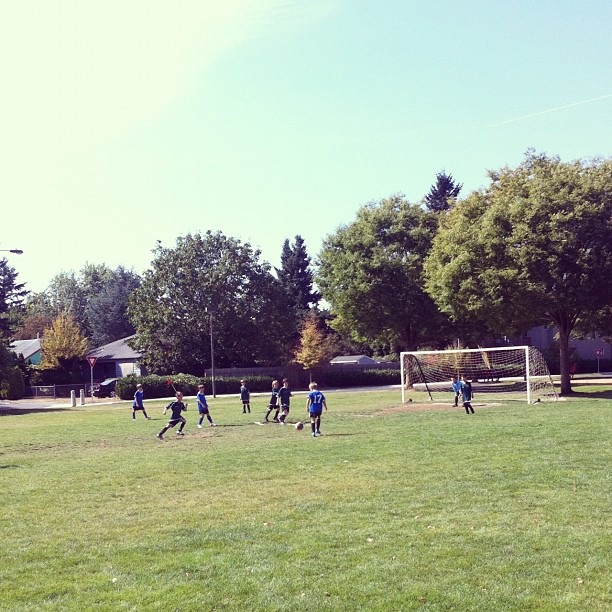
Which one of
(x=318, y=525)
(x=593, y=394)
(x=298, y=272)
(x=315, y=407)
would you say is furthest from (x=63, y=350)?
(x=318, y=525)

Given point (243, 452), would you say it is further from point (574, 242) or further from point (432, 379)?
point (432, 379)

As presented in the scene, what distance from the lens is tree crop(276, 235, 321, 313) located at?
89.6 metres

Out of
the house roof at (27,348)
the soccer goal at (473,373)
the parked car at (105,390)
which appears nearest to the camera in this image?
the soccer goal at (473,373)

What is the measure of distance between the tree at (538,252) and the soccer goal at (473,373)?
4991mm

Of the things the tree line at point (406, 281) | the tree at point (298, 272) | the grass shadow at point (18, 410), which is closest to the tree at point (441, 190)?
the tree line at point (406, 281)

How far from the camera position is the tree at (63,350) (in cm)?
6956

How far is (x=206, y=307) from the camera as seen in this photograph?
6331 centimetres

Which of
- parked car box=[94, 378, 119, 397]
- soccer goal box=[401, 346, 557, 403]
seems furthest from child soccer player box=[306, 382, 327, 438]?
parked car box=[94, 378, 119, 397]

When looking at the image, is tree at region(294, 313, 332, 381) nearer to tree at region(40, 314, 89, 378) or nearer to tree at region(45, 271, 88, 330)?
tree at region(40, 314, 89, 378)

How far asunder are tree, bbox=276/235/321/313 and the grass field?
2715 inches

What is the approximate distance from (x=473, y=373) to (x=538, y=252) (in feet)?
54.3

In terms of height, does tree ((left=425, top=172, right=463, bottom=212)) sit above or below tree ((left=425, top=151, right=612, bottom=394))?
above

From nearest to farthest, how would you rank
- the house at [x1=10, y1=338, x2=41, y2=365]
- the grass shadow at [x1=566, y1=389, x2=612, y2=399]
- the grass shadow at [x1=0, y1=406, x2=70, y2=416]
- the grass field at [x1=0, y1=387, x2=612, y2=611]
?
the grass field at [x1=0, y1=387, x2=612, y2=611]
the grass shadow at [x1=566, y1=389, x2=612, y2=399]
the grass shadow at [x1=0, y1=406, x2=70, y2=416]
the house at [x1=10, y1=338, x2=41, y2=365]

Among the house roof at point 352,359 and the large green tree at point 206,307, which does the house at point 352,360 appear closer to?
the house roof at point 352,359
